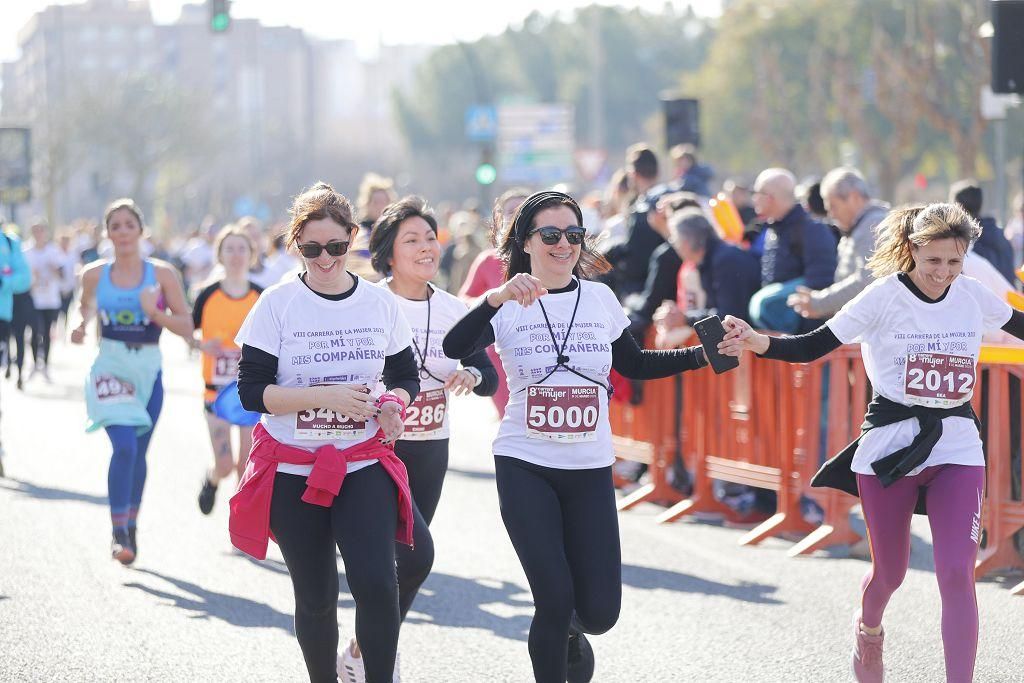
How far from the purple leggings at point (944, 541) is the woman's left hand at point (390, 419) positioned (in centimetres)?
164

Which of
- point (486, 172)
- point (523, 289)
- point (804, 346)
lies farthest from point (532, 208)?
point (486, 172)

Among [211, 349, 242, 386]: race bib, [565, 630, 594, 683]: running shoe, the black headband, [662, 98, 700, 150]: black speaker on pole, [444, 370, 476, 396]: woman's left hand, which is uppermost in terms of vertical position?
[662, 98, 700, 150]: black speaker on pole

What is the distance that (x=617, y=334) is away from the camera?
573 cm

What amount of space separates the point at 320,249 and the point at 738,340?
1.47 metres

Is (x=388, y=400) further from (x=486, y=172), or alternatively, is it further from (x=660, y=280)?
(x=486, y=172)

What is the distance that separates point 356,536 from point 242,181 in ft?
371

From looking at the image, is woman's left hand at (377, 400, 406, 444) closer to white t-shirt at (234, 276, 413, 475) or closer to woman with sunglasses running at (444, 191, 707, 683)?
white t-shirt at (234, 276, 413, 475)

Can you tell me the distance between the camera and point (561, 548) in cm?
541

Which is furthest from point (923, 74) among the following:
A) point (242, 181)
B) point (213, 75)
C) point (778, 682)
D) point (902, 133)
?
point (213, 75)

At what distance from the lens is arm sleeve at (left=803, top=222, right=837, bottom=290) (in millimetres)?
9992

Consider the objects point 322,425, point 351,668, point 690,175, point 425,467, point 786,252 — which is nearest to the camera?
point 322,425

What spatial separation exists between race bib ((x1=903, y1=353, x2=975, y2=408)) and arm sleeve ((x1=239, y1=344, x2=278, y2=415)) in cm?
213

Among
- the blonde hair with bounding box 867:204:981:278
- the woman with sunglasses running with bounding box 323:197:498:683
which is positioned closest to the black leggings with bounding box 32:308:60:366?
the woman with sunglasses running with bounding box 323:197:498:683

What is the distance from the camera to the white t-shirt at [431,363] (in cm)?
654
